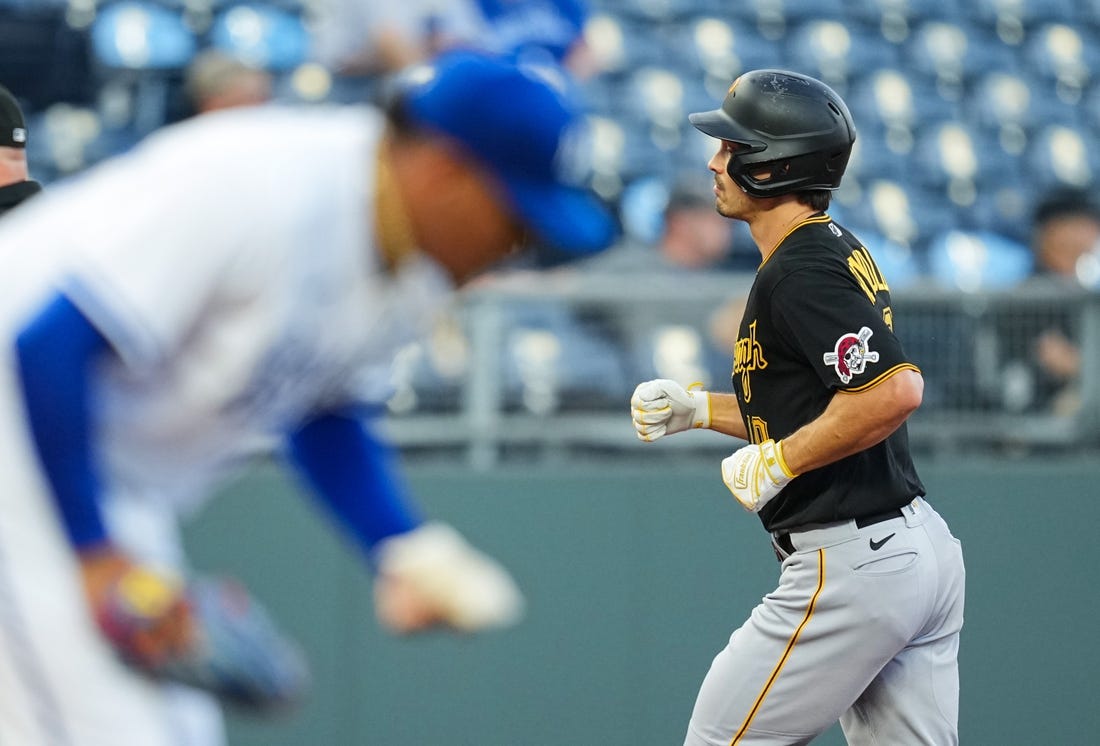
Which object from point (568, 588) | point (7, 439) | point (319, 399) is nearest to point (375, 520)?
point (319, 399)

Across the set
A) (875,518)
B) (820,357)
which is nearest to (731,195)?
(820,357)

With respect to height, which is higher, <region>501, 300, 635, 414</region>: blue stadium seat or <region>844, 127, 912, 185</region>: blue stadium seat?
<region>501, 300, 635, 414</region>: blue stadium seat

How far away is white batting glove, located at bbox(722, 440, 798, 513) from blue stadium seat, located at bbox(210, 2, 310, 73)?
565 centimetres

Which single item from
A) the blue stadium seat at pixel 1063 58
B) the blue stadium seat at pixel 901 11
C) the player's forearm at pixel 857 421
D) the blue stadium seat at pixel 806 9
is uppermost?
the player's forearm at pixel 857 421

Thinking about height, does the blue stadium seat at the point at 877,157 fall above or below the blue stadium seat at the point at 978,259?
above

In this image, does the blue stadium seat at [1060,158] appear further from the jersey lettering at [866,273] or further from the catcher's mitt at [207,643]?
the catcher's mitt at [207,643]

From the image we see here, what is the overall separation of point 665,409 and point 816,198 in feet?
2.08

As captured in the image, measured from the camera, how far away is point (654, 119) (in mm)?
8930

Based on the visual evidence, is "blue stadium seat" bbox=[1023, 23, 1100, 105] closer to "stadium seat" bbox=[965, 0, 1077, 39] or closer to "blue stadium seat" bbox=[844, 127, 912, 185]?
"stadium seat" bbox=[965, 0, 1077, 39]

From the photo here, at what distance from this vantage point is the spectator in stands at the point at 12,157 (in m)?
3.20

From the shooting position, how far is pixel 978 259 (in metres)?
8.45

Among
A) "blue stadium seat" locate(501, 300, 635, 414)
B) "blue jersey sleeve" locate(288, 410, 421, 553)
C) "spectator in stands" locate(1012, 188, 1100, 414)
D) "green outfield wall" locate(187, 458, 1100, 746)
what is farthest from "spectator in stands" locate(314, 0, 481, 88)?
"blue jersey sleeve" locate(288, 410, 421, 553)

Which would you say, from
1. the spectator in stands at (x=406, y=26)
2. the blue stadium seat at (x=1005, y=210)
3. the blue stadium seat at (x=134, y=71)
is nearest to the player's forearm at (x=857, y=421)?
the spectator in stands at (x=406, y=26)

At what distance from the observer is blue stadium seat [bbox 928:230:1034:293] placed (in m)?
8.30
